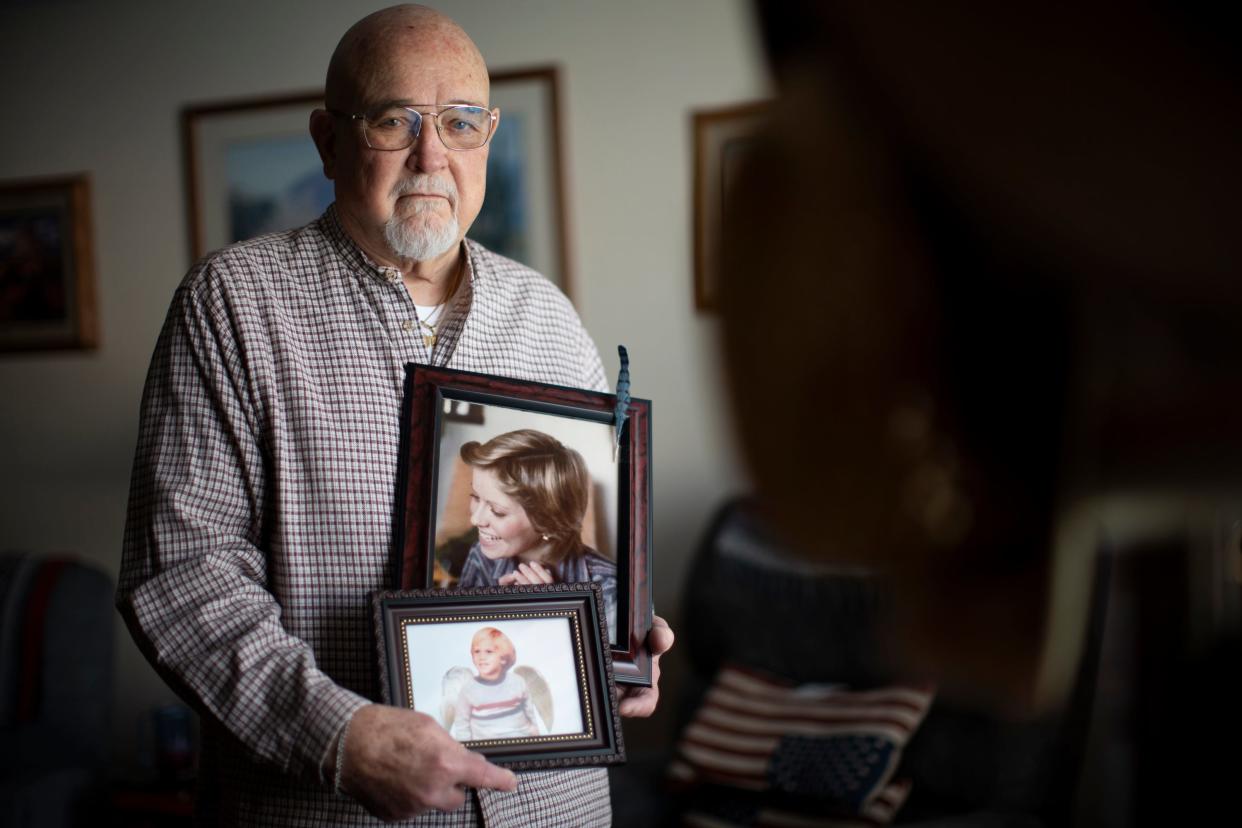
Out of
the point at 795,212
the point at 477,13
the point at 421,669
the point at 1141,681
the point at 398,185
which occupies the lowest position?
the point at 421,669

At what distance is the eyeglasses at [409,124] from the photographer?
133 cm

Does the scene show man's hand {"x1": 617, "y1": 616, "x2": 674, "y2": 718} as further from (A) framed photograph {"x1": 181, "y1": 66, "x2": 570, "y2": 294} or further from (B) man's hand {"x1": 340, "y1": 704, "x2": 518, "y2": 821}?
(A) framed photograph {"x1": 181, "y1": 66, "x2": 570, "y2": 294}

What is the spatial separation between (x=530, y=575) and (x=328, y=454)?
267 millimetres

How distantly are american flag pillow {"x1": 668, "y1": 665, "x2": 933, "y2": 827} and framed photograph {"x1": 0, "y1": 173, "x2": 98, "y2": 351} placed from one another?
245cm

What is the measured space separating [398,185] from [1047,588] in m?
1.21

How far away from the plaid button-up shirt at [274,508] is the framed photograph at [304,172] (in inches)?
80.5

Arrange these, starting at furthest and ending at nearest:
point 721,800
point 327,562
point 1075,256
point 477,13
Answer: point 477,13
point 721,800
point 327,562
point 1075,256

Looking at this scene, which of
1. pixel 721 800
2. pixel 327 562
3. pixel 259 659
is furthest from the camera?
pixel 721 800

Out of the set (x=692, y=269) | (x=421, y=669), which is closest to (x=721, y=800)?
(x=692, y=269)

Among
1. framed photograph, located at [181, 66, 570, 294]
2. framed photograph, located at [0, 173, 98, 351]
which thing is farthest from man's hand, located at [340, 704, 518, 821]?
framed photograph, located at [0, 173, 98, 351]

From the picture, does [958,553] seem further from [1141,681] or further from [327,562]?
→ [327,562]

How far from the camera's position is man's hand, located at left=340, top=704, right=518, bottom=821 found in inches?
41.6

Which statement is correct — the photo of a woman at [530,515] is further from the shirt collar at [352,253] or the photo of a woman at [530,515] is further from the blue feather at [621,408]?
the shirt collar at [352,253]

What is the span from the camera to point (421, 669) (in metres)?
1.17
